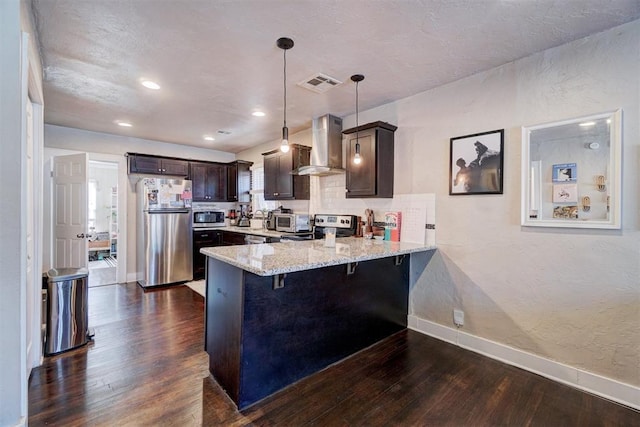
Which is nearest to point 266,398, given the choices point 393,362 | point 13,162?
point 393,362

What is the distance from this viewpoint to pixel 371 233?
3459 millimetres

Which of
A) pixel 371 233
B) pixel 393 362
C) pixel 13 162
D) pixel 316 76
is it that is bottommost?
pixel 393 362

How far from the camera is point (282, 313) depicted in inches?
81.4

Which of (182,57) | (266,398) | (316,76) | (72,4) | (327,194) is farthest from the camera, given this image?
(327,194)

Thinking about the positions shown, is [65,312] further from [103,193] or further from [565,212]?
[103,193]

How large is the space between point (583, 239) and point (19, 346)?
3.55 m

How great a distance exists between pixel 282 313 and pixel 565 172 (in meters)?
2.39

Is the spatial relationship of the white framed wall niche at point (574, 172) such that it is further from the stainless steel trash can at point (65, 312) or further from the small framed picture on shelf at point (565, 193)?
the stainless steel trash can at point (65, 312)

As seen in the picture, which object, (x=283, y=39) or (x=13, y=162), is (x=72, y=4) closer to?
(x=13, y=162)

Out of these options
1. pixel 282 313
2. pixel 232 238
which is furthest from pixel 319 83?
pixel 232 238

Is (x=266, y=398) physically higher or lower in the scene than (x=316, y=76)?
lower

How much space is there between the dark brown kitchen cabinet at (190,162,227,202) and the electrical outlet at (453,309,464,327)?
4.81m

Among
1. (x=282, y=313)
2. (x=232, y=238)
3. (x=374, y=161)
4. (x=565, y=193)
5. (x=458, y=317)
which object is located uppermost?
(x=374, y=161)

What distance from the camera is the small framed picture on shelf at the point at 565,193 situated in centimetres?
217
